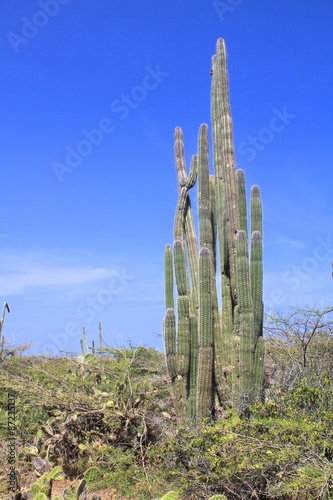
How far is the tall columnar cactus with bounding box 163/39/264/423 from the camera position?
633 cm

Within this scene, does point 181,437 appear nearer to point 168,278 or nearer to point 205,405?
point 205,405

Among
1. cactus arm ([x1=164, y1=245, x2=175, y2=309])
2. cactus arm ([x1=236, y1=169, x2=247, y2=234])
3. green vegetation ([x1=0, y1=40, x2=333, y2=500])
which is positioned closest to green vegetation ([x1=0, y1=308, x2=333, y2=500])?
green vegetation ([x1=0, y1=40, x2=333, y2=500])

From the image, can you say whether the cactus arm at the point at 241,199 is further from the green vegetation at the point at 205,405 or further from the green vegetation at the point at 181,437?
the green vegetation at the point at 181,437

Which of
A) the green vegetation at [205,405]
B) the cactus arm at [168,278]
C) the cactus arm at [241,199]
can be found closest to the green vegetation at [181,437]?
the green vegetation at [205,405]

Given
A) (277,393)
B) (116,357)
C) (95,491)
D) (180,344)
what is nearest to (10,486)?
(95,491)

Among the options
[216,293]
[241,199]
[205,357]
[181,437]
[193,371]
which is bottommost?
[181,437]

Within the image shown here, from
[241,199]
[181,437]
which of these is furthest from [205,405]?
[241,199]

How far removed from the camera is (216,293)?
277 inches

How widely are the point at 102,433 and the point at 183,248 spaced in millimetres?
2536

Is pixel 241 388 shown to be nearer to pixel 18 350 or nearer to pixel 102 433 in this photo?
pixel 102 433

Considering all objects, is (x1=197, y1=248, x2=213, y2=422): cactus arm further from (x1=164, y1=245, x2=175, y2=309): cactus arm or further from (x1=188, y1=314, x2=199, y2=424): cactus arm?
(x1=164, y1=245, x2=175, y2=309): cactus arm

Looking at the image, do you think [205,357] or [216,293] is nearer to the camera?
[205,357]

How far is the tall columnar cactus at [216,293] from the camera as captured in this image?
6.33 meters

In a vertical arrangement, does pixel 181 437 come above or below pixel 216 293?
→ below
